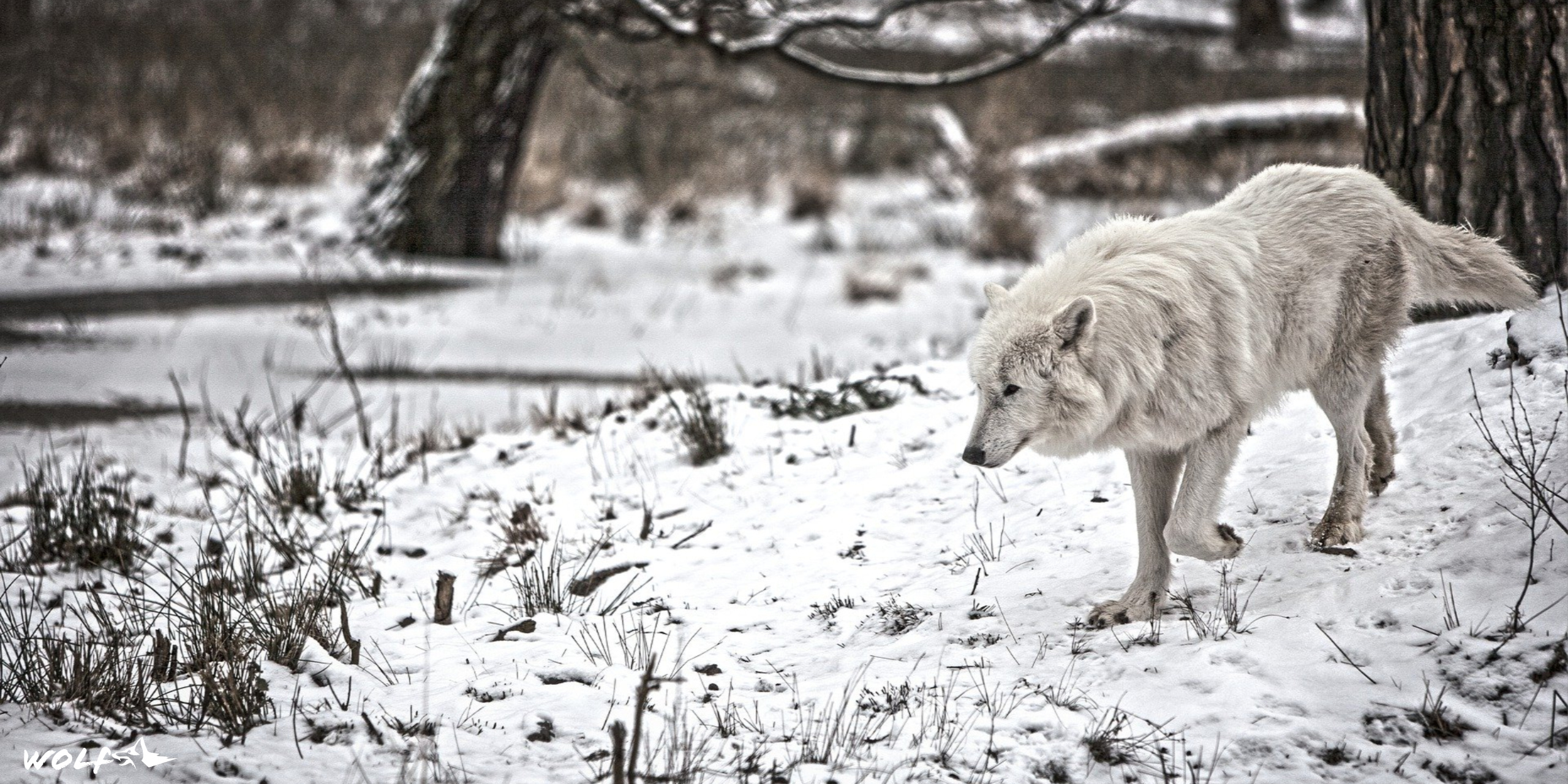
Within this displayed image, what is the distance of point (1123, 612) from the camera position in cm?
356

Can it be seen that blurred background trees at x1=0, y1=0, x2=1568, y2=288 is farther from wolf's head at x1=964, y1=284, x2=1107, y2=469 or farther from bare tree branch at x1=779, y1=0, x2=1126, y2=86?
wolf's head at x1=964, y1=284, x2=1107, y2=469

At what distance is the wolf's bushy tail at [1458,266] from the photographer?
3854 mm

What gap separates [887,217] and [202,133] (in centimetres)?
823

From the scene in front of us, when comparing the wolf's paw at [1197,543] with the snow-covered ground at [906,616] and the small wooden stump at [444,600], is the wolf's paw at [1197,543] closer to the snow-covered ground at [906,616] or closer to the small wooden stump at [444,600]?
the snow-covered ground at [906,616]

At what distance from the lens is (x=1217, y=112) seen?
45.3 ft

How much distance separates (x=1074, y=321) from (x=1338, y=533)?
1.24m

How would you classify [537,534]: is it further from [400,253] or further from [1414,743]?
[400,253]

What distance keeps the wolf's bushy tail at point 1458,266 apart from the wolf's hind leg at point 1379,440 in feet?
1.24

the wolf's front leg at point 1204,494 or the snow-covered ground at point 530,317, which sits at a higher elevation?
the wolf's front leg at point 1204,494

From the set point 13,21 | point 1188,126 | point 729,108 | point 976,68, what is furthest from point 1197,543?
point 13,21

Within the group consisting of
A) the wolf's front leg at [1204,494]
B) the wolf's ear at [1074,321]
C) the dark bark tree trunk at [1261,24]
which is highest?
the dark bark tree trunk at [1261,24]

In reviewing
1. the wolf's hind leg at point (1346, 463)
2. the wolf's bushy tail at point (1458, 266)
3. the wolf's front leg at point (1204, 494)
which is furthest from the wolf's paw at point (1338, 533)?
the wolf's bushy tail at point (1458, 266)

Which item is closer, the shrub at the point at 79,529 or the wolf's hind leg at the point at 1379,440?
the wolf's hind leg at the point at 1379,440

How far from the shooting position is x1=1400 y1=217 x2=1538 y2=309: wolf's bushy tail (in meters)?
3.85
